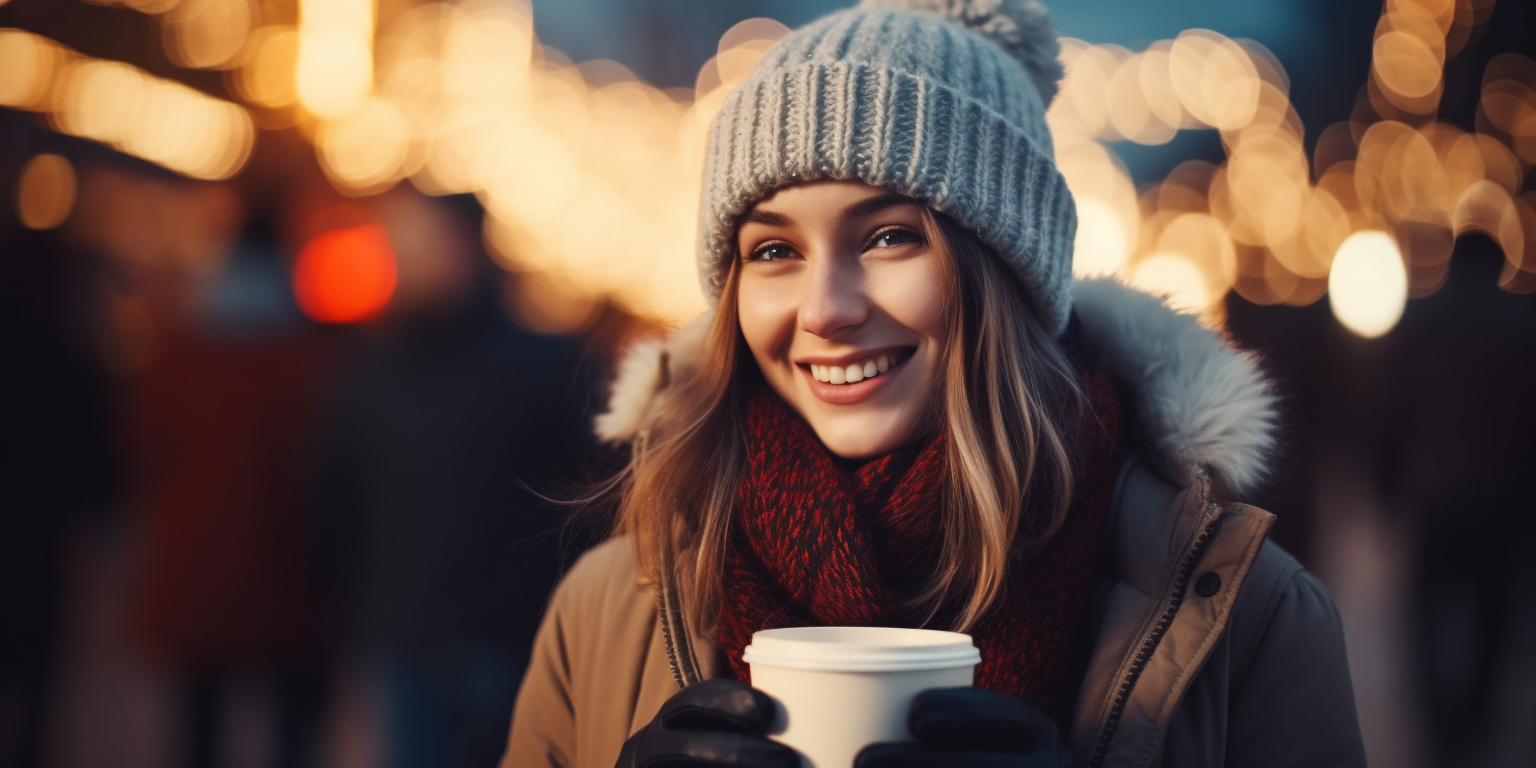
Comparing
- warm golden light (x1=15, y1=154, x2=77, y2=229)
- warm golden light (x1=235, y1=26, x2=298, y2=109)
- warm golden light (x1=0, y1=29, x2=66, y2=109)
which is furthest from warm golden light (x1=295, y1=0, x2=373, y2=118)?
warm golden light (x1=0, y1=29, x2=66, y2=109)

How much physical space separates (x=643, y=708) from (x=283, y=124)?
1034 cm

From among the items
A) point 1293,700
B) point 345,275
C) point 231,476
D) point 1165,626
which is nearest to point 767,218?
point 1165,626

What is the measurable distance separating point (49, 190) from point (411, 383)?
861cm

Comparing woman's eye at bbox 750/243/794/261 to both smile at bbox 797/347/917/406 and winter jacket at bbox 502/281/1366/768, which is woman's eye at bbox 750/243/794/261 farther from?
winter jacket at bbox 502/281/1366/768

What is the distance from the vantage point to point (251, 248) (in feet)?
14.4

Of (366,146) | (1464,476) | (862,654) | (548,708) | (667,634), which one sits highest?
(366,146)

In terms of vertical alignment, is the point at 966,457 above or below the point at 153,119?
below

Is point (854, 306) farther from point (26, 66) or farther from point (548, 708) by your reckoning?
point (26, 66)

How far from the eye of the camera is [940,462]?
2100 millimetres

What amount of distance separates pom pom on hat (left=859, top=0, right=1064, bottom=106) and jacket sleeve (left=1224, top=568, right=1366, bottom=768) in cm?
121

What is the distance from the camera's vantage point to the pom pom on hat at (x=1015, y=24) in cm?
252

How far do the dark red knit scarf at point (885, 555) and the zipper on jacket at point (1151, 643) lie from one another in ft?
0.31

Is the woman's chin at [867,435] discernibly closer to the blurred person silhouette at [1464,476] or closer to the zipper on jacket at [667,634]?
the zipper on jacket at [667,634]

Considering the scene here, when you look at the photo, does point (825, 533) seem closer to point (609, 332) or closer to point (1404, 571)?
point (609, 332)
